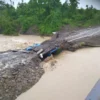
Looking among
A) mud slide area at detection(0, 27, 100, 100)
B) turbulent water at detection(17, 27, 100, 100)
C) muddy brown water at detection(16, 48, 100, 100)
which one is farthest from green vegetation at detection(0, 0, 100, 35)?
muddy brown water at detection(16, 48, 100, 100)

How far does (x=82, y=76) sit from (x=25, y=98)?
268 centimetres

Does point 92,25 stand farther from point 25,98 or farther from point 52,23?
point 25,98

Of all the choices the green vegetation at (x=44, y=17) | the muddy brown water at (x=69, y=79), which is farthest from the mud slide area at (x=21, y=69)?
the green vegetation at (x=44, y=17)

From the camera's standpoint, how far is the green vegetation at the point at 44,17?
67.6 feet

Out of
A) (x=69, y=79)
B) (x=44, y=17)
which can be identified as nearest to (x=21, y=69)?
(x=69, y=79)

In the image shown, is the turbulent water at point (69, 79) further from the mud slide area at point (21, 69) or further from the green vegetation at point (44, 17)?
the green vegetation at point (44, 17)

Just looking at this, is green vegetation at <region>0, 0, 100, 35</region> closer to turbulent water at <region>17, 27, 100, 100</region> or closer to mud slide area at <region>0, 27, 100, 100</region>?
mud slide area at <region>0, 27, 100, 100</region>

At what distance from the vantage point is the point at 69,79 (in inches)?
348

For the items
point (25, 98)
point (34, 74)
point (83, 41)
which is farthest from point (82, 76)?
point (83, 41)

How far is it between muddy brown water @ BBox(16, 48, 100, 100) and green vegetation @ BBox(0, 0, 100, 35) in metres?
8.90

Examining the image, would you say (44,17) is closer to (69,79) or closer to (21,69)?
(21,69)

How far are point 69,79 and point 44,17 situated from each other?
14.0m

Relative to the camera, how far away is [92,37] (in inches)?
565

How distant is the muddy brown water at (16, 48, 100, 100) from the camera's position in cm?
767
